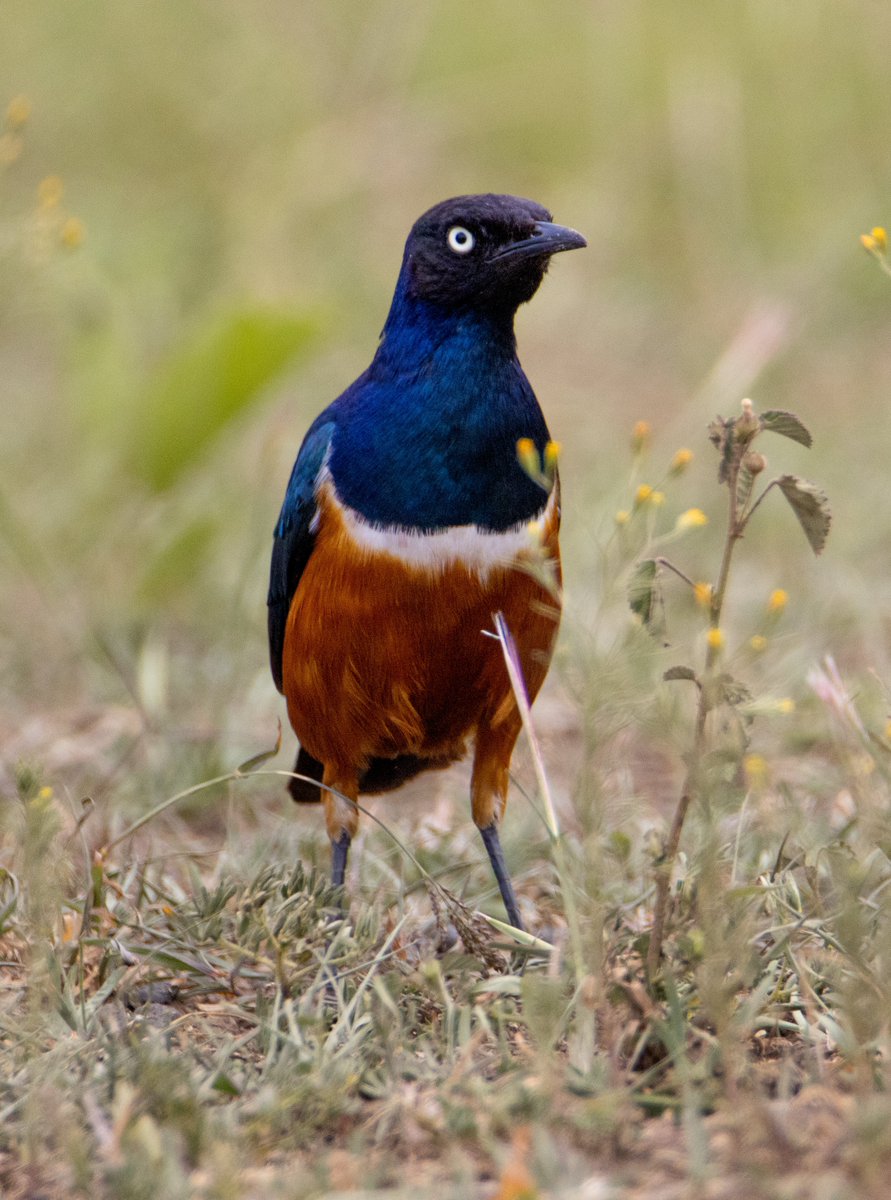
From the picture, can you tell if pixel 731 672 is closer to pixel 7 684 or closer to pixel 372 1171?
pixel 372 1171

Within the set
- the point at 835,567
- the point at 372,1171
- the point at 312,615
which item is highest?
the point at 312,615

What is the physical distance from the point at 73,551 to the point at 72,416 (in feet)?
1.75

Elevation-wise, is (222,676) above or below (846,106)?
below

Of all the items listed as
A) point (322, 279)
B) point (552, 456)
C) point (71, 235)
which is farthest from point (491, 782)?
point (322, 279)

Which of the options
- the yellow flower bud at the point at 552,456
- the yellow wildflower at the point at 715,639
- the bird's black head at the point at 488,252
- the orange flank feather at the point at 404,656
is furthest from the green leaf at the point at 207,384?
the yellow wildflower at the point at 715,639

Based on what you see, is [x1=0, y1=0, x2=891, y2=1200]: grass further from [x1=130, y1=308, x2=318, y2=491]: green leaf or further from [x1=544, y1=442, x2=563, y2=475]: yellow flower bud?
[x1=544, y1=442, x2=563, y2=475]: yellow flower bud

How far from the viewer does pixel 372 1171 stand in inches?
89.8

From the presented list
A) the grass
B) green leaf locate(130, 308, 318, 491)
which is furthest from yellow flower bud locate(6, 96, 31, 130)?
green leaf locate(130, 308, 318, 491)

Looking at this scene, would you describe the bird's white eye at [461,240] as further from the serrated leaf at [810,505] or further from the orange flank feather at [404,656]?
the serrated leaf at [810,505]

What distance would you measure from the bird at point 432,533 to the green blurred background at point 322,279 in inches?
36.9

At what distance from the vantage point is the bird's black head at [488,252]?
134 inches

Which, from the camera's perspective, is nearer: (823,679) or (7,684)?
(823,679)

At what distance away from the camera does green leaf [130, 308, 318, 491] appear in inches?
208

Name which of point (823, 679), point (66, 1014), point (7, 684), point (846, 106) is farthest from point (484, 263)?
point (846, 106)
